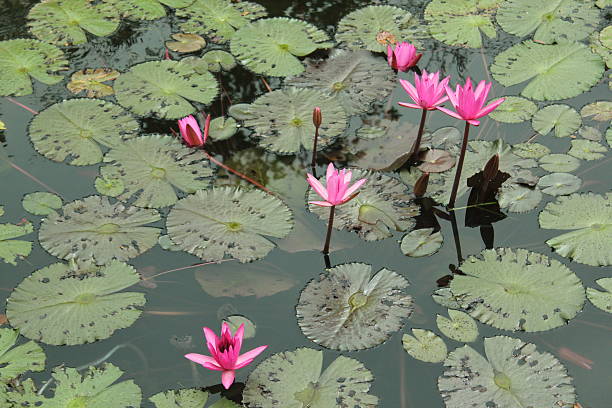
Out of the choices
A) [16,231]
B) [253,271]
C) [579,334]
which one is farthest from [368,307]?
[16,231]

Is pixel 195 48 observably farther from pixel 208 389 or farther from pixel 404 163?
pixel 208 389

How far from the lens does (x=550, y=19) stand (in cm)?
457

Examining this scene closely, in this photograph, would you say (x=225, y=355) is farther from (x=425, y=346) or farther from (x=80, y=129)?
(x=80, y=129)

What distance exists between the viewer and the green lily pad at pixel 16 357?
2.71m

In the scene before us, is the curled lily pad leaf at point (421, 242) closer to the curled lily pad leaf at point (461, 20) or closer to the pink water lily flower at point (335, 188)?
the pink water lily flower at point (335, 188)

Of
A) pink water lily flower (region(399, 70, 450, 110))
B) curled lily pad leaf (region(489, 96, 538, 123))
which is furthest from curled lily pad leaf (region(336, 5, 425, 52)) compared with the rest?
pink water lily flower (region(399, 70, 450, 110))

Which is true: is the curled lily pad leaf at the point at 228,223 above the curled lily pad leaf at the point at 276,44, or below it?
below

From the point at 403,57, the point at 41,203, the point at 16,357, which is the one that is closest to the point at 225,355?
the point at 16,357

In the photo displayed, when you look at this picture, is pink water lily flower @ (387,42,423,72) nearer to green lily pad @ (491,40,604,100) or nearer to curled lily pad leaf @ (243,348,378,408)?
green lily pad @ (491,40,604,100)

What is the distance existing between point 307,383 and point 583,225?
1.57m

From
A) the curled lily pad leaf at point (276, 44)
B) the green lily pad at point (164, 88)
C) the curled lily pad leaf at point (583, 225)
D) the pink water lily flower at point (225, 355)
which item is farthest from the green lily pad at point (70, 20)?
the curled lily pad leaf at point (583, 225)

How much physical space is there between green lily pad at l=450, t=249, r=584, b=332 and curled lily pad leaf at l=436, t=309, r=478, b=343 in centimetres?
4

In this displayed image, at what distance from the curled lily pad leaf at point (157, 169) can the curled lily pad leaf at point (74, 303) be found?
46 centimetres

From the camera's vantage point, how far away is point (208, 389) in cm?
269
